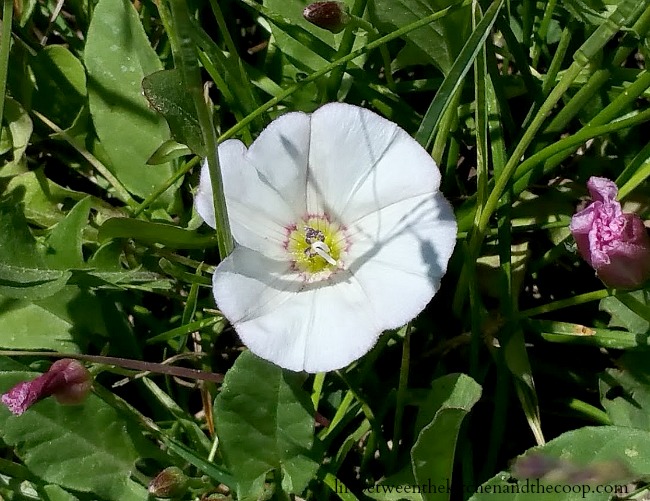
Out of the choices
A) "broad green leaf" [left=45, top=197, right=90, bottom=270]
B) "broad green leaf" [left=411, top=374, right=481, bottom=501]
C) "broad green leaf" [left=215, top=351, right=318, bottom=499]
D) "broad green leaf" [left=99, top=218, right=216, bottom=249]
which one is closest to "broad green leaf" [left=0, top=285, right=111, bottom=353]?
"broad green leaf" [left=45, top=197, right=90, bottom=270]

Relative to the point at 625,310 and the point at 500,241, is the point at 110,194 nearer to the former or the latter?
the point at 500,241

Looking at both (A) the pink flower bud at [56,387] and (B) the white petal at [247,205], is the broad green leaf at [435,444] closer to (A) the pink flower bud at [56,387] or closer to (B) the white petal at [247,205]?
(B) the white petal at [247,205]

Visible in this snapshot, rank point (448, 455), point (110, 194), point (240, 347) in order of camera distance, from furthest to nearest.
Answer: point (110, 194) → point (240, 347) → point (448, 455)

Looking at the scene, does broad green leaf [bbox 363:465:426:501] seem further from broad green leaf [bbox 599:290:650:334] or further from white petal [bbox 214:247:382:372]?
broad green leaf [bbox 599:290:650:334]

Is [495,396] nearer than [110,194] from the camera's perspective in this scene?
Yes

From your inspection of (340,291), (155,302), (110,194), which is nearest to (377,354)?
(340,291)

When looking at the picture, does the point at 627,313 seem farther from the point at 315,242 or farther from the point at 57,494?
the point at 57,494

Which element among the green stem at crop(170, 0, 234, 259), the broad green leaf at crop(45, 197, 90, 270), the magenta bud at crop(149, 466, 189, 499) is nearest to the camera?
the green stem at crop(170, 0, 234, 259)
